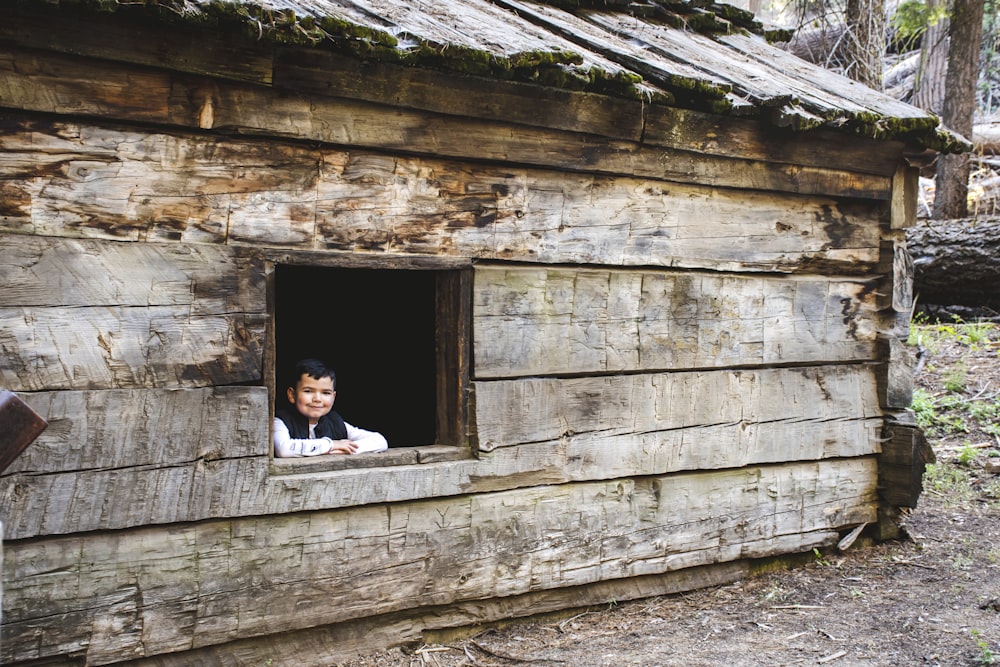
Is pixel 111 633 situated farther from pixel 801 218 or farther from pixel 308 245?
pixel 801 218

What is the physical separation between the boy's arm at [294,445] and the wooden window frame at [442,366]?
9cm

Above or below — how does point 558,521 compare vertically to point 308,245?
below

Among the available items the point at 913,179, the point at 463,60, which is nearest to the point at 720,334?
the point at 913,179

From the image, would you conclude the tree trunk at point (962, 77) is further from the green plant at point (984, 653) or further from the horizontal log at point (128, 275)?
the horizontal log at point (128, 275)

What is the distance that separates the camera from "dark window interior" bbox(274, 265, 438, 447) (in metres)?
5.30

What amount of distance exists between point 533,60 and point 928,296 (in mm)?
7867

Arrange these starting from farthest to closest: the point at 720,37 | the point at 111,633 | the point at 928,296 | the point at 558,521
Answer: the point at 928,296, the point at 720,37, the point at 558,521, the point at 111,633

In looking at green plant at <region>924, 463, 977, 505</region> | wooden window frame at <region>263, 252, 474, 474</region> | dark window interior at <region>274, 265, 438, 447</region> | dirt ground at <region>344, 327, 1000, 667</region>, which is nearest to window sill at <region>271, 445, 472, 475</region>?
wooden window frame at <region>263, 252, 474, 474</region>

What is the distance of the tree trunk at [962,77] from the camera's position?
9.16 meters

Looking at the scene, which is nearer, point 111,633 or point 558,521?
point 111,633

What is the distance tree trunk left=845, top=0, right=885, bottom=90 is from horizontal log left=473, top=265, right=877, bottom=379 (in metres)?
5.12

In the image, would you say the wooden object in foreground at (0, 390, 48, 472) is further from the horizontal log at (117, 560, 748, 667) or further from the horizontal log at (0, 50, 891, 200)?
the horizontal log at (117, 560, 748, 667)

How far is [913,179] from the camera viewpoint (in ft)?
16.5

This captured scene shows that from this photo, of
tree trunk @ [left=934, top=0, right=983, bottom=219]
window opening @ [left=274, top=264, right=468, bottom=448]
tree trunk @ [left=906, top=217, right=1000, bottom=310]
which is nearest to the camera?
window opening @ [left=274, top=264, right=468, bottom=448]
